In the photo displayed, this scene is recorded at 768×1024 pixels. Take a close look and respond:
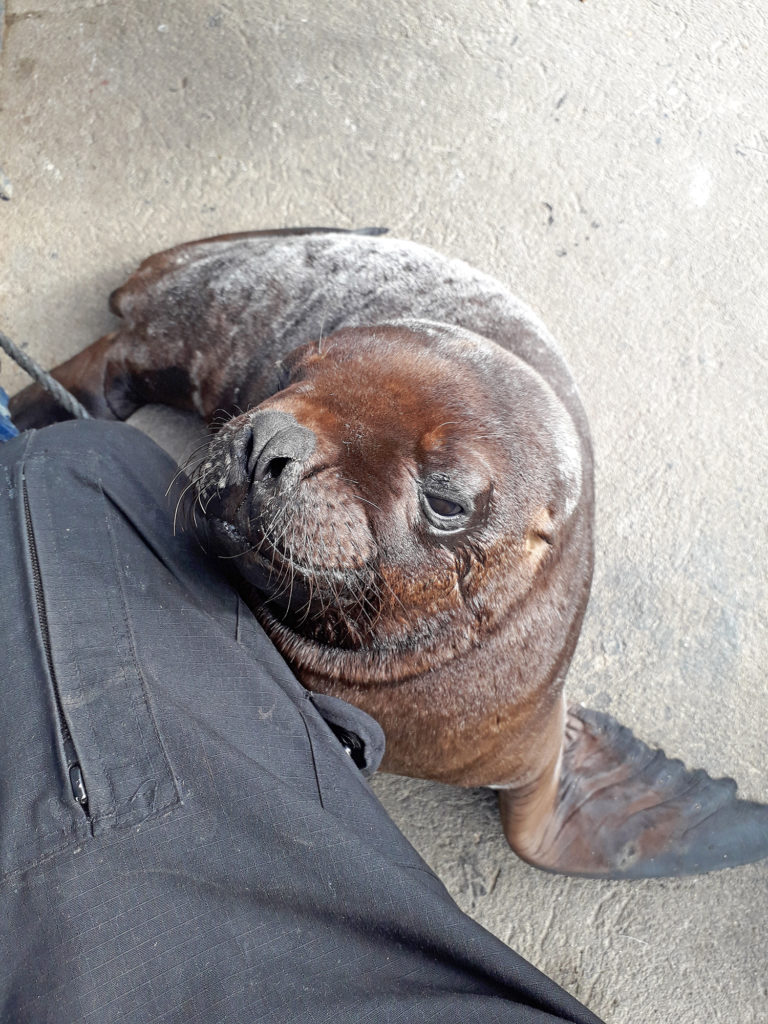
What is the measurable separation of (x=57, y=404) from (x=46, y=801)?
180 centimetres

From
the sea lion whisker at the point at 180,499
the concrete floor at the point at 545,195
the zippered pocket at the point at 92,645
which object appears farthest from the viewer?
the concrete floor at the point at 545,195

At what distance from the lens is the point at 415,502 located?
164 centimetres

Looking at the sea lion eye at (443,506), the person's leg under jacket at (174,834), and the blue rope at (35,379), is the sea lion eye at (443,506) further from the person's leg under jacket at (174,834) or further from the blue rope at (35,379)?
the blue rope at (35,379)

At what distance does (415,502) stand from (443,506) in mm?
61

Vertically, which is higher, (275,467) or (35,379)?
(275,467)

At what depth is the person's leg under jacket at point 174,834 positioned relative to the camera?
117cm

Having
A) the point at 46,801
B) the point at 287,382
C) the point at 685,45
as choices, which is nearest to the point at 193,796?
the point at 46,801

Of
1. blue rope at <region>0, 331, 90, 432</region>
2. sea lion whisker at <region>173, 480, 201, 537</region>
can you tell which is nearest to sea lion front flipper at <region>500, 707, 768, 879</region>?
sea lion whisker at <region>173, 480, 201, 537</region>

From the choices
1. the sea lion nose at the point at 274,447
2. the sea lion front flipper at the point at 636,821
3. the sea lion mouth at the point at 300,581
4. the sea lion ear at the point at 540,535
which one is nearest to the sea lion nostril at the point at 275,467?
the sea lion nose at the point at 274,447

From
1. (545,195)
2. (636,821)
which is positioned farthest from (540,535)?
(545,195)

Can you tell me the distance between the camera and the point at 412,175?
10.9ft

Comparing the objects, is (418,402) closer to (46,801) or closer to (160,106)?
(46,801)

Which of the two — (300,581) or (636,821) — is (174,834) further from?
(636,821)

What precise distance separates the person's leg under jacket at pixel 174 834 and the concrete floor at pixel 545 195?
1.28 meters
